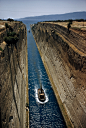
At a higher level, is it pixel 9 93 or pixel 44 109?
pixel 9 93

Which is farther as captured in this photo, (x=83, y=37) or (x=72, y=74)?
(x=72, y=74)

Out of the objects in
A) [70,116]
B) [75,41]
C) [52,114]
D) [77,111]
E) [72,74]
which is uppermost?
[75,41]

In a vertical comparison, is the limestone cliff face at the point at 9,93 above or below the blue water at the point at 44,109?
above

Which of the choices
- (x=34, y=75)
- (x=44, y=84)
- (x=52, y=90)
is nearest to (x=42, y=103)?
(x=52, y=90)

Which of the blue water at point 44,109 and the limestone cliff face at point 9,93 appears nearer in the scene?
the limestone cliff face at point 9,93

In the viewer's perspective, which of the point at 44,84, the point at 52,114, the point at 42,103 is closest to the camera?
the point at 52,114

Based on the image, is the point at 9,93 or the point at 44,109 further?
the point at 44,109

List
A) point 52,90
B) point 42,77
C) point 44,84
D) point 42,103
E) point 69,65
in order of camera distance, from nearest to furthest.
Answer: point 69,65
point 42,103
point 52,90
point 44,84
point 42,77

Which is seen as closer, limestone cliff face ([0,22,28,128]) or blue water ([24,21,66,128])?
limestone cliff face ([0,22,28,128])

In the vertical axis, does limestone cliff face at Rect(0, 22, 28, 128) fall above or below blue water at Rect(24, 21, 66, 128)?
above

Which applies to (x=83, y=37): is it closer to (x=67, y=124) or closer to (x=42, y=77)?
(x=67, y=124)

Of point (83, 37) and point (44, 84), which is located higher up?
point (83, 37)
